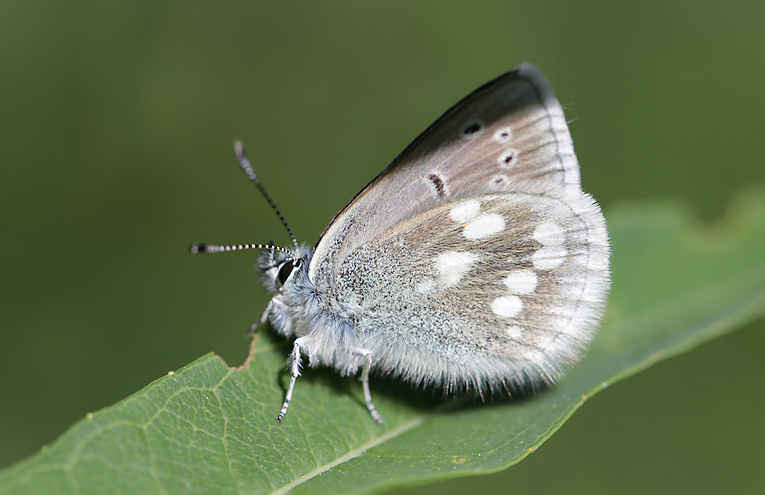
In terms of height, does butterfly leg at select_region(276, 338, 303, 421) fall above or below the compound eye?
below

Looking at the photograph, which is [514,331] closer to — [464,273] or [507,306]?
[507,306]

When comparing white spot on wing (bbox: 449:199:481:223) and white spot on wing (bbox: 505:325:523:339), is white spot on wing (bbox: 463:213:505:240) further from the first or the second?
white spot on wing (bbox: 505:325:523:339)

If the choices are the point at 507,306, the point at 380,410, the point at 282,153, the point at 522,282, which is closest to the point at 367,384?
the point at 380,410

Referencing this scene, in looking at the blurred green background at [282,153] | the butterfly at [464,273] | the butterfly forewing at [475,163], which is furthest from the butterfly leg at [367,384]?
the blurred green background at [282,153]

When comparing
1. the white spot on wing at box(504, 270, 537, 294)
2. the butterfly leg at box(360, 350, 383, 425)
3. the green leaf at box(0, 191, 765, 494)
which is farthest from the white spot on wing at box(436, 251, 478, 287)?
the green leaf at box(0, 191, 765, 494)

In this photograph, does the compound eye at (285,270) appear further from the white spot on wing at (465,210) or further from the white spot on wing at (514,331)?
the white spot on wing at (514,331)
